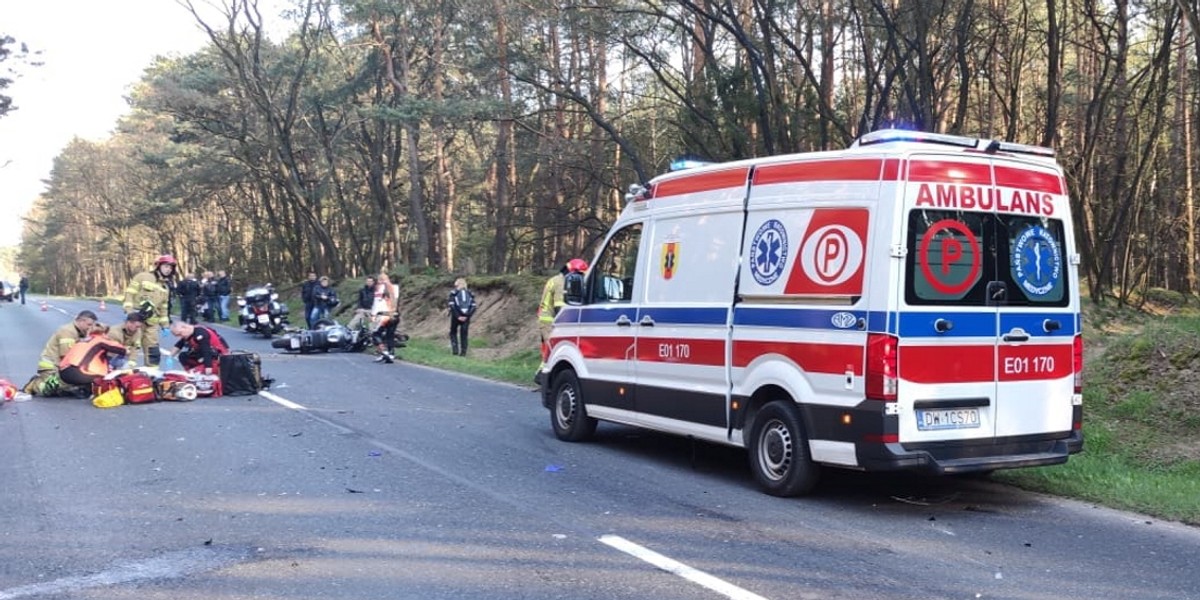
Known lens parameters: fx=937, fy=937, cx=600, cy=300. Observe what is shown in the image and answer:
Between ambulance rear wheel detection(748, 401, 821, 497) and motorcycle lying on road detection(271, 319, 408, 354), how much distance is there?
14065mm

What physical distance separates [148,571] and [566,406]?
16.2 ft

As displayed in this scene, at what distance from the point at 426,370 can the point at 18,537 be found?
11.1 metres

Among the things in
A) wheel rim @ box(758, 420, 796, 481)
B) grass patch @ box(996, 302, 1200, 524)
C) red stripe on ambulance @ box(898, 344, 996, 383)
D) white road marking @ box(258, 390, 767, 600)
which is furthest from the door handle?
white road marking @ box(258, 390, 767, 600)

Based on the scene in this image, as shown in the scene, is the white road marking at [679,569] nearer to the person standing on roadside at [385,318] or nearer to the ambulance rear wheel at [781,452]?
the ambulance rear wheel at [781,452]

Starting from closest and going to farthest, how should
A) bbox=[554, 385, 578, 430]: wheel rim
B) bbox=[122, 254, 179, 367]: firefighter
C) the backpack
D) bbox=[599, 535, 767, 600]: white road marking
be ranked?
bbox=[599, 535, 767, 600]: white road marking, bbox=[554, 385, 578, 430]: wheel rim, the backpack, bbox=[122, 254, 179, 367]: firefighter

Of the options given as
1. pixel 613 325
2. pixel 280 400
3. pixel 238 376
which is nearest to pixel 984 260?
pixel 613 325

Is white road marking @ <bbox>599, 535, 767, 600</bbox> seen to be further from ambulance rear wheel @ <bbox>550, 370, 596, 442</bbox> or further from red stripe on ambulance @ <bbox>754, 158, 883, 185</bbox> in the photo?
ambulance rear wheel @ <bbox>550, 370, 596, 442</bbox>

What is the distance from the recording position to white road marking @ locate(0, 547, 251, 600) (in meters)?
4.84

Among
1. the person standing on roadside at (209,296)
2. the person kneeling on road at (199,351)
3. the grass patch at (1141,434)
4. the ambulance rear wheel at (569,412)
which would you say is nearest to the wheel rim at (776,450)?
the grass patch at (1141,434)

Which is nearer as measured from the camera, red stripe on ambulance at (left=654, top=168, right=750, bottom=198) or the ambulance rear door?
the ambulance rear door

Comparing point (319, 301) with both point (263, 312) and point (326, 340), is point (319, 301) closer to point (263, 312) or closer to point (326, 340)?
point (263, 312)

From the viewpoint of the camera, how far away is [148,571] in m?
5.16

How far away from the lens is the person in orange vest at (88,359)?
12.4m

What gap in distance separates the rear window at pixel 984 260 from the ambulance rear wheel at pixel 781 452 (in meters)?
1.27
